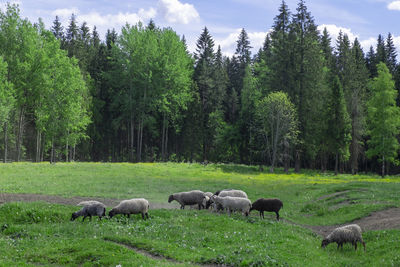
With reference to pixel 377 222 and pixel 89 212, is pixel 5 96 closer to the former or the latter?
pixel 89 212

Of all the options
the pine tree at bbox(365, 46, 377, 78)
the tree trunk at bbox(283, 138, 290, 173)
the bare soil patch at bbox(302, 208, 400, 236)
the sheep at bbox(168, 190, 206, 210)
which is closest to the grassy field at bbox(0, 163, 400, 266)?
the bare soil patch at bbox(302, 208, 400, 236)

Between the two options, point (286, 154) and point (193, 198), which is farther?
point (286, 154)

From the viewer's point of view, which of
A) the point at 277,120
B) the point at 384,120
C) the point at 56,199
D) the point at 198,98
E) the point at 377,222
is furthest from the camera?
the point at 198,98

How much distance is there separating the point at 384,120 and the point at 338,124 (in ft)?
26.1

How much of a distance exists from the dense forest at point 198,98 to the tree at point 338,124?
0.64 ft

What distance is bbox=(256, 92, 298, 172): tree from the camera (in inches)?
2694

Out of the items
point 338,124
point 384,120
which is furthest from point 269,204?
point 338,124

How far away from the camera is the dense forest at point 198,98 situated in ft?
208

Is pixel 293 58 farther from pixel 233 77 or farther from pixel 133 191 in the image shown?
pixel 133 191

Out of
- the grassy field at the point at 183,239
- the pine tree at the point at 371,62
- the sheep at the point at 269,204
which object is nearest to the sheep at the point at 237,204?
the sheep at the point at 269,204

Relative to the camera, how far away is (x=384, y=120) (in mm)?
67438

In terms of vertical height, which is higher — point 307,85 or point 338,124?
point 307,85

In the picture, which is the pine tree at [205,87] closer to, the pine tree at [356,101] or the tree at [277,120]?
the tree at [277,120]

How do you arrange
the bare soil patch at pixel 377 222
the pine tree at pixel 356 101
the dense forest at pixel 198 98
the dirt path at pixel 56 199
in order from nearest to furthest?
the bare soil patch at pixel 377 222 → the dirt path at pixel 56 199 → the dense forest at pixel 198 98 → the pine tree at pixel 356 101
